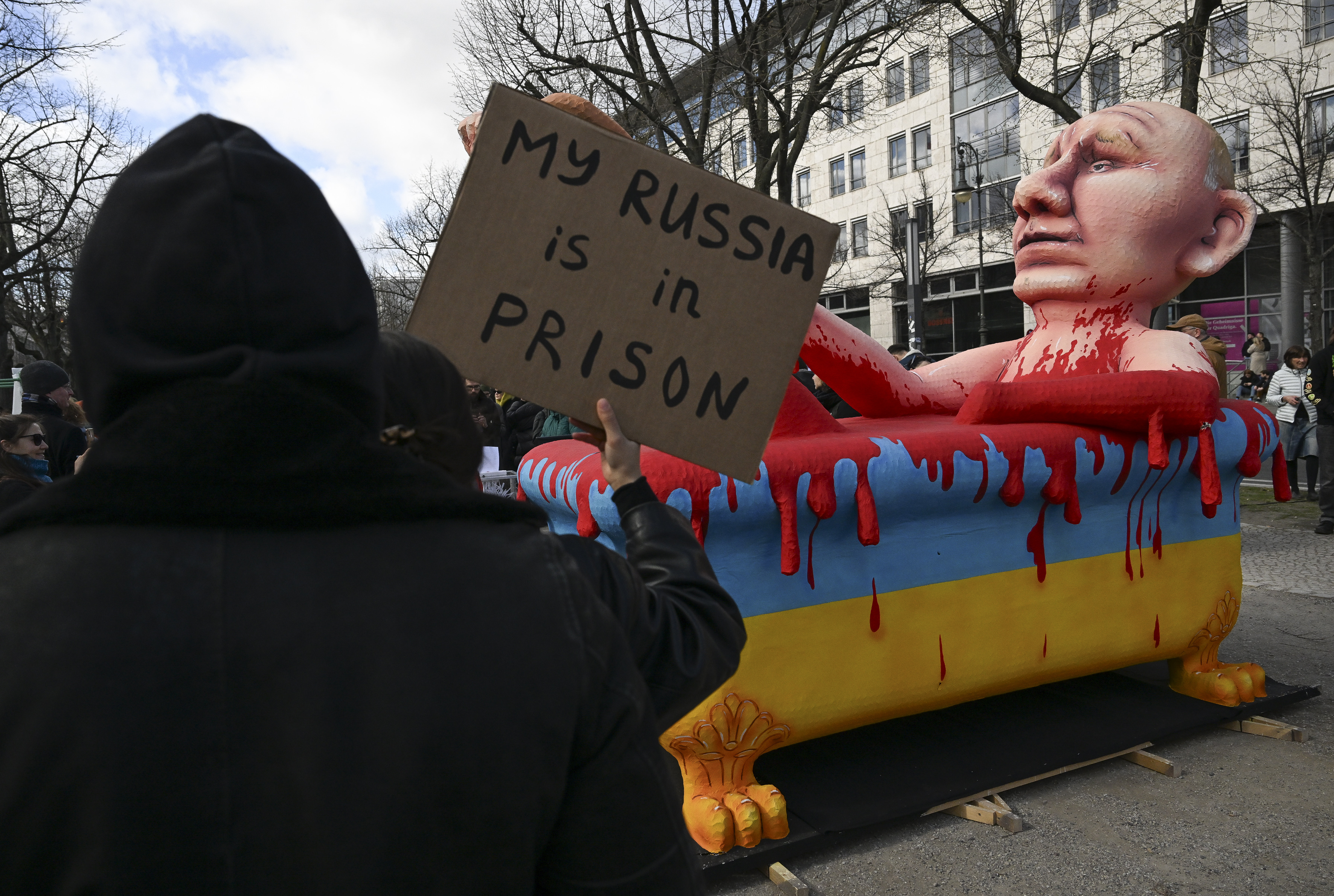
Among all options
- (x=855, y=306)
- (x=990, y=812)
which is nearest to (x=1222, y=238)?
(x=990, y=812)

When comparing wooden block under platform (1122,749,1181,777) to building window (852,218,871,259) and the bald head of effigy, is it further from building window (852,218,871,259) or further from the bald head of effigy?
building window (852,218,871,259)

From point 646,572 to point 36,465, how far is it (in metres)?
4.20

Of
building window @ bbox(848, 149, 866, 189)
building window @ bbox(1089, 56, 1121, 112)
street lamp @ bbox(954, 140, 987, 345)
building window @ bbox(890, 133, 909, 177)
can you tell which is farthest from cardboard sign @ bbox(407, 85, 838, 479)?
building window @ bbox(848, 149, 866, 189)

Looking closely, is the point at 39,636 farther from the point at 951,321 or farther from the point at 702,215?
the point at 951,321

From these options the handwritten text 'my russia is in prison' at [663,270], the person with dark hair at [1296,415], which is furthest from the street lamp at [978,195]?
the handwritten text 'my russia is in prison' at [663,270]

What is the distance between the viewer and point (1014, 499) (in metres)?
2.90

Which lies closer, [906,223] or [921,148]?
[906,223]

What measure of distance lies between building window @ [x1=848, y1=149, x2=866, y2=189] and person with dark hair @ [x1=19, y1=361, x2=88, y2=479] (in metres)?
27.6

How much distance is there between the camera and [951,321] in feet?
93.8

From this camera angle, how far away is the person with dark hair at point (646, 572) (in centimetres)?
101

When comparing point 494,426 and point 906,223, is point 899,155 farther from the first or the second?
point 494,426

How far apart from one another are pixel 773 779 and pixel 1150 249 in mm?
2339

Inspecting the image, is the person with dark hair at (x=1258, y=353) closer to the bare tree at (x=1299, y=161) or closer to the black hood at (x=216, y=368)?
the bare tree at (x=1299, y=161)

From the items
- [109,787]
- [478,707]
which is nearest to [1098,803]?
[478,707]
